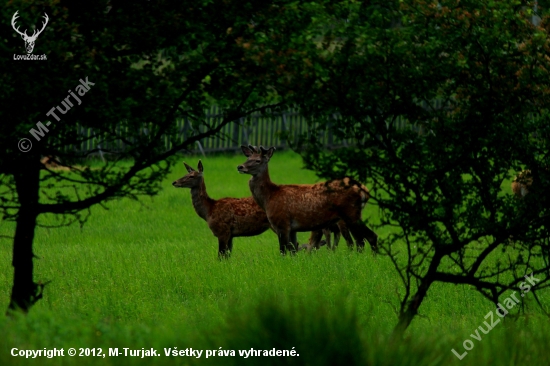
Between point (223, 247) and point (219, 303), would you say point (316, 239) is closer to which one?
point (223, 247)

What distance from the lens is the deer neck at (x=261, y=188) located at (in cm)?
1329

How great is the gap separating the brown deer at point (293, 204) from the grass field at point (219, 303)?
0.40 metres

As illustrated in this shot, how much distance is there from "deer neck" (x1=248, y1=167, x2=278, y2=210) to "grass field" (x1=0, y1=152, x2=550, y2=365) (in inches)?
31.1

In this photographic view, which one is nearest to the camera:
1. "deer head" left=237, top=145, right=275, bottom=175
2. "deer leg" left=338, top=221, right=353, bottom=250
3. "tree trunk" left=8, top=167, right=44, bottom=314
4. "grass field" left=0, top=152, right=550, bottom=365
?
"grass field" left=0, top=152, right=550, bottom=365

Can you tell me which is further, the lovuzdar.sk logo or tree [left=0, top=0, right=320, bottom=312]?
tree [left=0, top=0, right=320, bottom=312]

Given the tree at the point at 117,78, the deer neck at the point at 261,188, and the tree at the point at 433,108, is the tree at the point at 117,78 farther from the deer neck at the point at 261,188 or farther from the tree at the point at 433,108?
the deer neck at the point at 261,188

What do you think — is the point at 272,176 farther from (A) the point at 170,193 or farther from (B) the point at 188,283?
(B) the point at 188,283

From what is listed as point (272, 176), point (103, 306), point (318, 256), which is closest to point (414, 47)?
point (103, 306)

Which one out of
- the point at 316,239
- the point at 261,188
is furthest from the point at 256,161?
the point at 316,239

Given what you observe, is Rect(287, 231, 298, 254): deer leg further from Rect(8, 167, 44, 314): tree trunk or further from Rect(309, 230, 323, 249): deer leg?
Rect(8, 167, 44, 314): tree trunk

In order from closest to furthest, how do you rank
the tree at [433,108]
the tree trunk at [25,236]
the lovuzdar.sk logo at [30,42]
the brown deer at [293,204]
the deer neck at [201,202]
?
Result: the lovuzdar.sk logo at [30,42] < the tree at [433,108] < the tree trunk at [25,236] < the brown deer at [293,204] < the deer neck at [201,202]

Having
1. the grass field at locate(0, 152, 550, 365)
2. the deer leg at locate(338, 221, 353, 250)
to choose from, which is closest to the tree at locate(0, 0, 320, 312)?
the grass field at locate(0, 152, 550, 365)

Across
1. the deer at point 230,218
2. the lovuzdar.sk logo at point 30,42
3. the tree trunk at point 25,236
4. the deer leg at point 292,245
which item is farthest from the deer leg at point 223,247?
the lovuzdar.sk logo at point 30,42

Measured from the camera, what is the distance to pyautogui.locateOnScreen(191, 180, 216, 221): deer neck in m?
13.7
